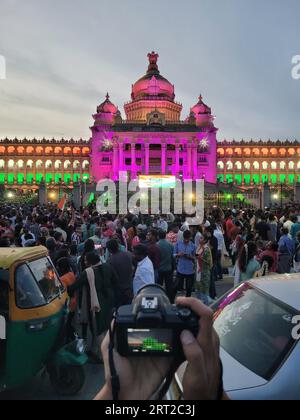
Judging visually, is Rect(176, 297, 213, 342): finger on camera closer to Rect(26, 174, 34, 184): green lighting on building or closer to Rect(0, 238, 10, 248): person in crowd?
Answer: Rect(0, 238, 10, 248): person in crowd

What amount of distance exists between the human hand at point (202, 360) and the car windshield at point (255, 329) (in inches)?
53.8

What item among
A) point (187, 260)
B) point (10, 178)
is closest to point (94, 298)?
point (187, 260)

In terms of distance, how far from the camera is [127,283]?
8992 millimetres

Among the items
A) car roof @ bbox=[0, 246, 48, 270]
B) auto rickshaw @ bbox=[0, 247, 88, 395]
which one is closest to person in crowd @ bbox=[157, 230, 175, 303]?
auto rickshaw @ bbox=[0, 247, 88, 395]

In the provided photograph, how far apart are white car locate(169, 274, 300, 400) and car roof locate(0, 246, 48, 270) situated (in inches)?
96.8

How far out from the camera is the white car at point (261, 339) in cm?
342

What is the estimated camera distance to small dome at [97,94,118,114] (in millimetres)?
95438

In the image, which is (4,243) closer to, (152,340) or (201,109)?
(152,340)

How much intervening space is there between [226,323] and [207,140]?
84.0 metres

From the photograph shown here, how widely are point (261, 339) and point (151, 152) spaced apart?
8492 centimetres

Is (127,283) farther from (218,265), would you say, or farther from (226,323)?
(218,265)

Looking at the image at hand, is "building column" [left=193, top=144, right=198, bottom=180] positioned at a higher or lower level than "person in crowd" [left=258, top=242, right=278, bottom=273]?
higher

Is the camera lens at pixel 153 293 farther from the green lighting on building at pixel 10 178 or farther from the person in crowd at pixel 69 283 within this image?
the green lighting on building at pixel 10 178

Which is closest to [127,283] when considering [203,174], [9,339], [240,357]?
[9,339]
